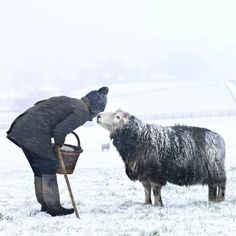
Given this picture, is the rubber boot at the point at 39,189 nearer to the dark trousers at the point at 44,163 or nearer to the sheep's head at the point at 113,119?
the dark trousers at the point at 44,163

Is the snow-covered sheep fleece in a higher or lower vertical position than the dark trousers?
lower

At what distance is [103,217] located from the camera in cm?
842

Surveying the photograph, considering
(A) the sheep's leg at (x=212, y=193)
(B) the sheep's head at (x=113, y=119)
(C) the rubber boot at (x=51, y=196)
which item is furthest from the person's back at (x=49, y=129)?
(A) the sheep's leg at (x=212, y=193)

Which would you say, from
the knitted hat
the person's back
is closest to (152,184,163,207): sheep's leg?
the person's back

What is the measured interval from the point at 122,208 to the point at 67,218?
1744 millimetres

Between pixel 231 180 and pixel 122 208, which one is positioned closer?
pixel 122 208

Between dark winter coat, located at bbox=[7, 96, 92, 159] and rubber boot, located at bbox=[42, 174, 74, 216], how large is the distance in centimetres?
46

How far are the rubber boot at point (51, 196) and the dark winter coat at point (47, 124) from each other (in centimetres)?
46

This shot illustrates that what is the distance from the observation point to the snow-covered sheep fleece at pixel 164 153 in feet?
33.6

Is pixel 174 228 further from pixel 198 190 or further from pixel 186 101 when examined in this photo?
pixel 186 101

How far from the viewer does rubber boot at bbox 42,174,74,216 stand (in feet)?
28.9

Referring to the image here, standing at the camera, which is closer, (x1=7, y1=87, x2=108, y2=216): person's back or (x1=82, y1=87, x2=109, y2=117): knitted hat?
(x1=7, y1=87, x2=108, y2=216): person's back

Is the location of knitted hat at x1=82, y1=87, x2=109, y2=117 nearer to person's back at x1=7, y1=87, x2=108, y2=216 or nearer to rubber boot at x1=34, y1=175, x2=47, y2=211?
person's back at x1=7, y1=87, x2=108, y2=216

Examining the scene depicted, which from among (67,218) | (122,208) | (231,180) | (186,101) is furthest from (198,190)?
(186,101)
